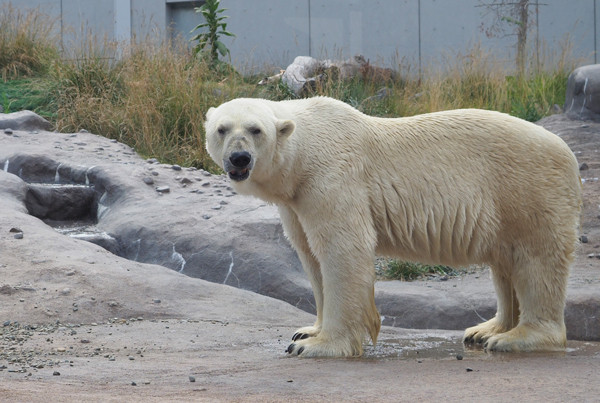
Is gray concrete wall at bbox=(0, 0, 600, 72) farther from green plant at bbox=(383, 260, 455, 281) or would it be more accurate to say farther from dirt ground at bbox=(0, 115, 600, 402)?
dirt ground at bbox=(0, 115, 600, 402)

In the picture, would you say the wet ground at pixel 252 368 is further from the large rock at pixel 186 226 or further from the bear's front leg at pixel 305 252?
the large rock at pixel 186 226

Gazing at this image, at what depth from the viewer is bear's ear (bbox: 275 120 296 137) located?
3664 mm

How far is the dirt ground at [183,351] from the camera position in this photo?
8.73ft

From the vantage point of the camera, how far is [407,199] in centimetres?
390

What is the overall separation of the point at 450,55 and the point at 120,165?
23.0 ft

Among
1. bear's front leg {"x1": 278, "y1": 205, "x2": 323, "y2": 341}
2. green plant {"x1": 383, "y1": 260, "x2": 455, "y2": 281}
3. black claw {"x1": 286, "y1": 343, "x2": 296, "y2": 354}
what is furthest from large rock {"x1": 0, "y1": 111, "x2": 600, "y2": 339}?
black claw {"x1": 286, "y1": 343, "x2": 296, "y2": 354}

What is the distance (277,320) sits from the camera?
4.59 metres

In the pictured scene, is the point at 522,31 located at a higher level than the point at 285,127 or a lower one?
higher

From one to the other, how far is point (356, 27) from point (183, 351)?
10.5 m

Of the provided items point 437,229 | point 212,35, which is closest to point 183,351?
point 437,229

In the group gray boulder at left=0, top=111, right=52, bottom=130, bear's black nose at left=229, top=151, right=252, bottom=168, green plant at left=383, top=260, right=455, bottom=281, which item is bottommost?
green plant at left=383, top=260, right=455, bottom=281

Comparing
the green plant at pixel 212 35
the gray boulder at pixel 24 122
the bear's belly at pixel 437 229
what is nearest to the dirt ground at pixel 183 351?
the bear's belly at pixel 437 229

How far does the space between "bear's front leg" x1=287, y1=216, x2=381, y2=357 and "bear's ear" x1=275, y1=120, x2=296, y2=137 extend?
1.47ft

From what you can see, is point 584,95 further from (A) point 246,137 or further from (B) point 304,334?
(A) point 246,137
